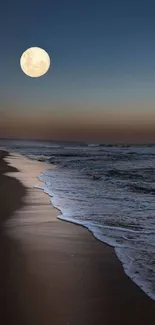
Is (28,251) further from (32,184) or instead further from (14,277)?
(32,184)

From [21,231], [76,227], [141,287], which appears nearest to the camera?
[141,287]

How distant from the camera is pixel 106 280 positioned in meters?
4.35

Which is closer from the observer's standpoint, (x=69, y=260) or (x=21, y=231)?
(x=69, y=260)

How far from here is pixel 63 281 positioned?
425 centimetres

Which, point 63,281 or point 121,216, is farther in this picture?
point 121,216

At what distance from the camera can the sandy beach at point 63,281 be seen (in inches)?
136

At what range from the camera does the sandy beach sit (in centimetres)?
346

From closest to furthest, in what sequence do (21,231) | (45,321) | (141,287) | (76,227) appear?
(45,321) → (141,287) → (21,231) → (76,227)

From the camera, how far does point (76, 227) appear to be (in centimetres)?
695

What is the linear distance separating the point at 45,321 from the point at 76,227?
364 cm

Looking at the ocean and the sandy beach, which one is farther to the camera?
the ocean

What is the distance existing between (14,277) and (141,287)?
1497 millimetres

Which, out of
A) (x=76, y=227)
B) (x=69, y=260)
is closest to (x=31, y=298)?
(x=69, y=260)

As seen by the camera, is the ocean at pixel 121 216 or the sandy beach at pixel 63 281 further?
the ocean at pixel 121 216
